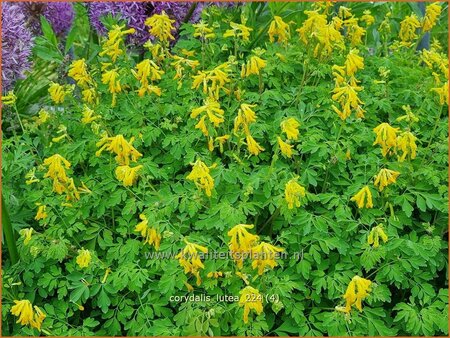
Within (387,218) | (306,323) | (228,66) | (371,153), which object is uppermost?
(228,66)

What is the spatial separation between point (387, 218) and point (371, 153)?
0.22 meters

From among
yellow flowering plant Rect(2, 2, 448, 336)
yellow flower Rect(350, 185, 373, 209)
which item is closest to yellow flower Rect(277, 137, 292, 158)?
yellow flowering plant Rect(2, 2, 448, 336)

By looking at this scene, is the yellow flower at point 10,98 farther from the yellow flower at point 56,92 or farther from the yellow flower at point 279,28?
the yellow flower at point 279,28

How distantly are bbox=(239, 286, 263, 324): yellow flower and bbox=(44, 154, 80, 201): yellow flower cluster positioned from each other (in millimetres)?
636

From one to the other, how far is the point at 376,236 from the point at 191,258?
0.52m

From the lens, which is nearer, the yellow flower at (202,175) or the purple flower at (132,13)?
the yellow flower at (202,175)

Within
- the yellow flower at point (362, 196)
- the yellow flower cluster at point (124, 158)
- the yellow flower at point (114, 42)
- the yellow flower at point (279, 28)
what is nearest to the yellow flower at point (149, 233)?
the yellow flower cluster at point (124, 158)

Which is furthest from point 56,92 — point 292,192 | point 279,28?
point 292,192

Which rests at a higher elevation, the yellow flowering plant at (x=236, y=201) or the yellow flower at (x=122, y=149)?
the yellow flower at (x=122, y=149)

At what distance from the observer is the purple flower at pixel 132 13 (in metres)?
2.60

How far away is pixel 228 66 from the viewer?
224 cm

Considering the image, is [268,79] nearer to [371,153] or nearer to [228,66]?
[228,66]

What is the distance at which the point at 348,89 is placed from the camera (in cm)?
203

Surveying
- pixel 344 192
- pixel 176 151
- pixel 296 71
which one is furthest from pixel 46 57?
pixel 344 192
